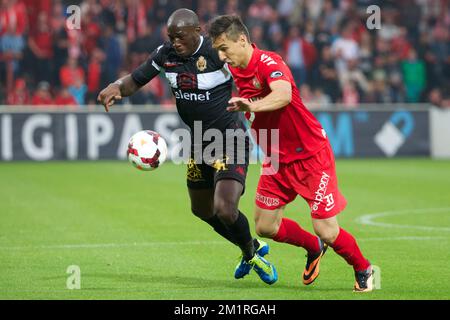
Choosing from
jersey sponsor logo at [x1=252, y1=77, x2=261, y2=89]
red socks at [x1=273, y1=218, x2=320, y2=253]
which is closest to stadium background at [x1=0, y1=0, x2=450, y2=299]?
red socks at [x1=273, y1=218, x2=320, y2=253]

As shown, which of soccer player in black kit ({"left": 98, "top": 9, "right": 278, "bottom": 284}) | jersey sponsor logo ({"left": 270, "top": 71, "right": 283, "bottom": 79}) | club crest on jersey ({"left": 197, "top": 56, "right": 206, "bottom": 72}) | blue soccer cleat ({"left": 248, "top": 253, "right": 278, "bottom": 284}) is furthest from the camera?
club crest on jersey ({"left": 197, "top": 56, "right": 206, "bottom": 72})

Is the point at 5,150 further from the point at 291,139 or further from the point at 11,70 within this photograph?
the point at 291,139

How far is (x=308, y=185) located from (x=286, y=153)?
0.31 m

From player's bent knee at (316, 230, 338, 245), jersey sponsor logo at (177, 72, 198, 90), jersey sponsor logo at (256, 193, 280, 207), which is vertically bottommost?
player's bent knee at (316, 230, 338, 245)

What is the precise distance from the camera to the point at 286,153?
770 centimetres

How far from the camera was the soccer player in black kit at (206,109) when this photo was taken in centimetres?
812

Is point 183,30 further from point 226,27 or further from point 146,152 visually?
point 146,152

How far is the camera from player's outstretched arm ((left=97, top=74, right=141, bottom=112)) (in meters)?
8.46

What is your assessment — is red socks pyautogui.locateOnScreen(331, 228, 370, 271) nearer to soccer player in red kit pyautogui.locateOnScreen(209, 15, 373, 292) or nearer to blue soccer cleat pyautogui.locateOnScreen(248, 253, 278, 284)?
soccer player in red kit pyautogui.locateOnScreen(209, 15, 373, 292)

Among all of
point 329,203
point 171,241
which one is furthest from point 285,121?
point 171,241

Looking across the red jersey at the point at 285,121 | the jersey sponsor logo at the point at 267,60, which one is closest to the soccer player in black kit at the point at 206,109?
the red jersey at the point at 285,121

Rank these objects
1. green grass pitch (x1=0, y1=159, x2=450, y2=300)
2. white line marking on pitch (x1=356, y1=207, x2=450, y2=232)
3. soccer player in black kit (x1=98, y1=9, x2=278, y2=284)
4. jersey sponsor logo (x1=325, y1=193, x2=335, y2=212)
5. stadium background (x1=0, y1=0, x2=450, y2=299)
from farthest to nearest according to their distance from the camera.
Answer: stadium background (x1=0, y1=0, x2=450, y2=299)
white line marking on pitch (x1=356, y1=207, x2=450, y2=232)
soccer player in black kit (x1=98, y1=9, x2=278, y2=284)
green grass pitch (x1=0, y1=159, x2=450, y2=300)
jersey sponsor logo (x1=325, y1=193, x2=335, y2=212)

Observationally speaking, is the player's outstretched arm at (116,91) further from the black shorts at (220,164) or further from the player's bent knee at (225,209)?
the player's bent knee at (225,209)

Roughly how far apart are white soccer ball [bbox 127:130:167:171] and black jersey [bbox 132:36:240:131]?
1.17ft
